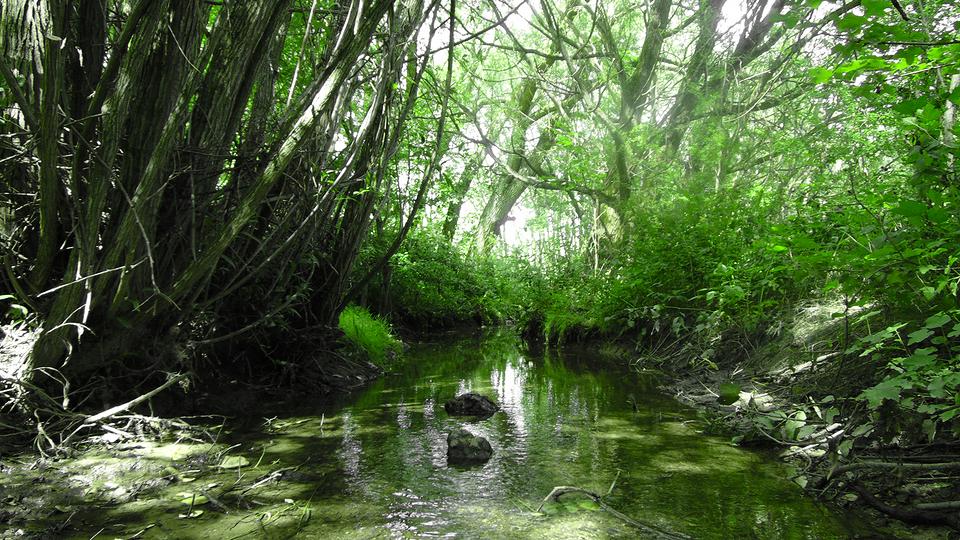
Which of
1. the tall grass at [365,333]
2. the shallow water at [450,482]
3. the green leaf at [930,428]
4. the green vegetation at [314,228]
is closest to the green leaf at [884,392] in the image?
the green vegetation at [314,228]

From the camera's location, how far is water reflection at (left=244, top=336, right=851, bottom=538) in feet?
7.94

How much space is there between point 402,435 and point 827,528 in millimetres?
2569

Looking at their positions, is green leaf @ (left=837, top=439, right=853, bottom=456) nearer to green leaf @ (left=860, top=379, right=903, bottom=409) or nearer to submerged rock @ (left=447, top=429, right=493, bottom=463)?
green leaf @ (left=860, top=379, right=903, bottom=409)

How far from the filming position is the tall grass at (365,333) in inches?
280

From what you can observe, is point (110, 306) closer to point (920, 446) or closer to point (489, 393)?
point (489, 393)

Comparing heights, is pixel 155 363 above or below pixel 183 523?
above

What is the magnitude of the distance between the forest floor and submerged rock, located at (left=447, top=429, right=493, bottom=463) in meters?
1.65

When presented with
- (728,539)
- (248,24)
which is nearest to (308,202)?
(248,24)

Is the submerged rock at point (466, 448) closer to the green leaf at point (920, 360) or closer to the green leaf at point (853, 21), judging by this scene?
the green leaf at point (920, 360)

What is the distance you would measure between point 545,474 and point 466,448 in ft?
1.76

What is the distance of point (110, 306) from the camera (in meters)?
3.28

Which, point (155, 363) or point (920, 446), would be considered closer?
point (920, 446)

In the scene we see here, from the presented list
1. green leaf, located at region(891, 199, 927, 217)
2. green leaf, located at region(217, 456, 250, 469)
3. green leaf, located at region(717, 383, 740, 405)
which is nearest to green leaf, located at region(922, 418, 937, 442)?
green leaf, located at region(891, 199, 927, 217)

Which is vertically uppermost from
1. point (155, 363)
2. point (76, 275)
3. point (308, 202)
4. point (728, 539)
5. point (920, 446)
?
point (308, 202)
